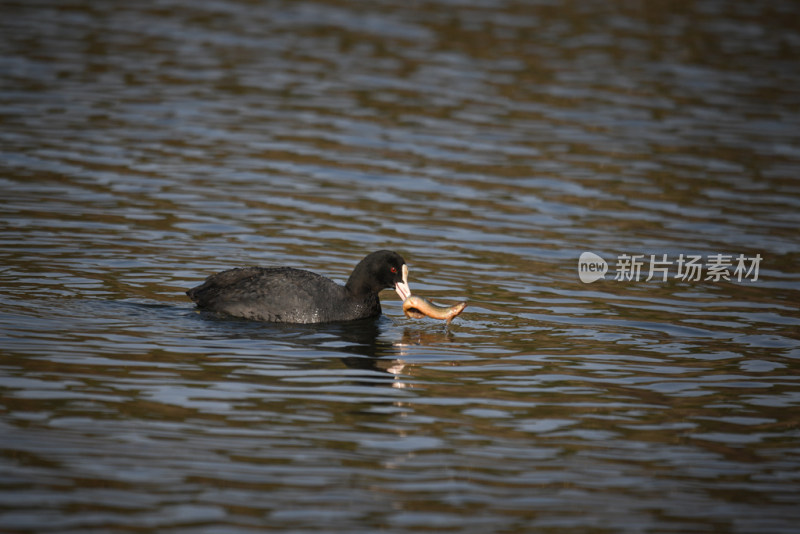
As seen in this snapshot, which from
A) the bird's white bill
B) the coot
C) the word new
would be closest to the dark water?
the word new

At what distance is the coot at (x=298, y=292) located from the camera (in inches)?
463

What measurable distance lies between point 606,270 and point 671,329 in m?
2.77

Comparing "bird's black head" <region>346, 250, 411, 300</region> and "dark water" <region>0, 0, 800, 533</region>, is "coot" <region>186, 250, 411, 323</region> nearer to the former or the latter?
"bird's black head" <region>346, 250, 411, 300</region>

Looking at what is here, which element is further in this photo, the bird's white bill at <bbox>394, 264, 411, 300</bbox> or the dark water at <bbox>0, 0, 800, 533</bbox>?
the bird's white bill at <bbox>394, 264, 411, 300</bbox>

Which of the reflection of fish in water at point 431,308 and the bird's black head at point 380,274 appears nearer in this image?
the reflection of fish in water at point 431,308

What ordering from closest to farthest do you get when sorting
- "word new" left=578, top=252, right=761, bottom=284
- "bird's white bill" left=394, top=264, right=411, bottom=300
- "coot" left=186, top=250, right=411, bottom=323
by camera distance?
1. "coot" left=186, top=250, right=411, bottom=323
2. "bird's white bill" left=394, top=264, right=411, bottom=300
3. "word new" left=578, top=252, right=761, bottom=284

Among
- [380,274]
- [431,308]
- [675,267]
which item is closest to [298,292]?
[380,274]

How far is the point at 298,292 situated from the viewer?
1180 cm

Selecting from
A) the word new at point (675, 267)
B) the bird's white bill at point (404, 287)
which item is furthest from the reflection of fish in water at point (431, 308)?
the word new at point (675, 267)

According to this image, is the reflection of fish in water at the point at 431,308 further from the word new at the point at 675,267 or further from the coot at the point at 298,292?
the word new at the point at 675,267

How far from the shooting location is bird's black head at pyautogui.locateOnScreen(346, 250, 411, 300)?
40.0 feet

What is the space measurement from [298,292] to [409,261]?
3.14 meters

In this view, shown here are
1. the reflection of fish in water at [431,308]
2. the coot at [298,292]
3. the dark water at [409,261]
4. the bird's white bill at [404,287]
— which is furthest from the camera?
the bird's white bill at [404,287]

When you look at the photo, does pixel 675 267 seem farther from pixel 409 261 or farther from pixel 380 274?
pixel 380 274
